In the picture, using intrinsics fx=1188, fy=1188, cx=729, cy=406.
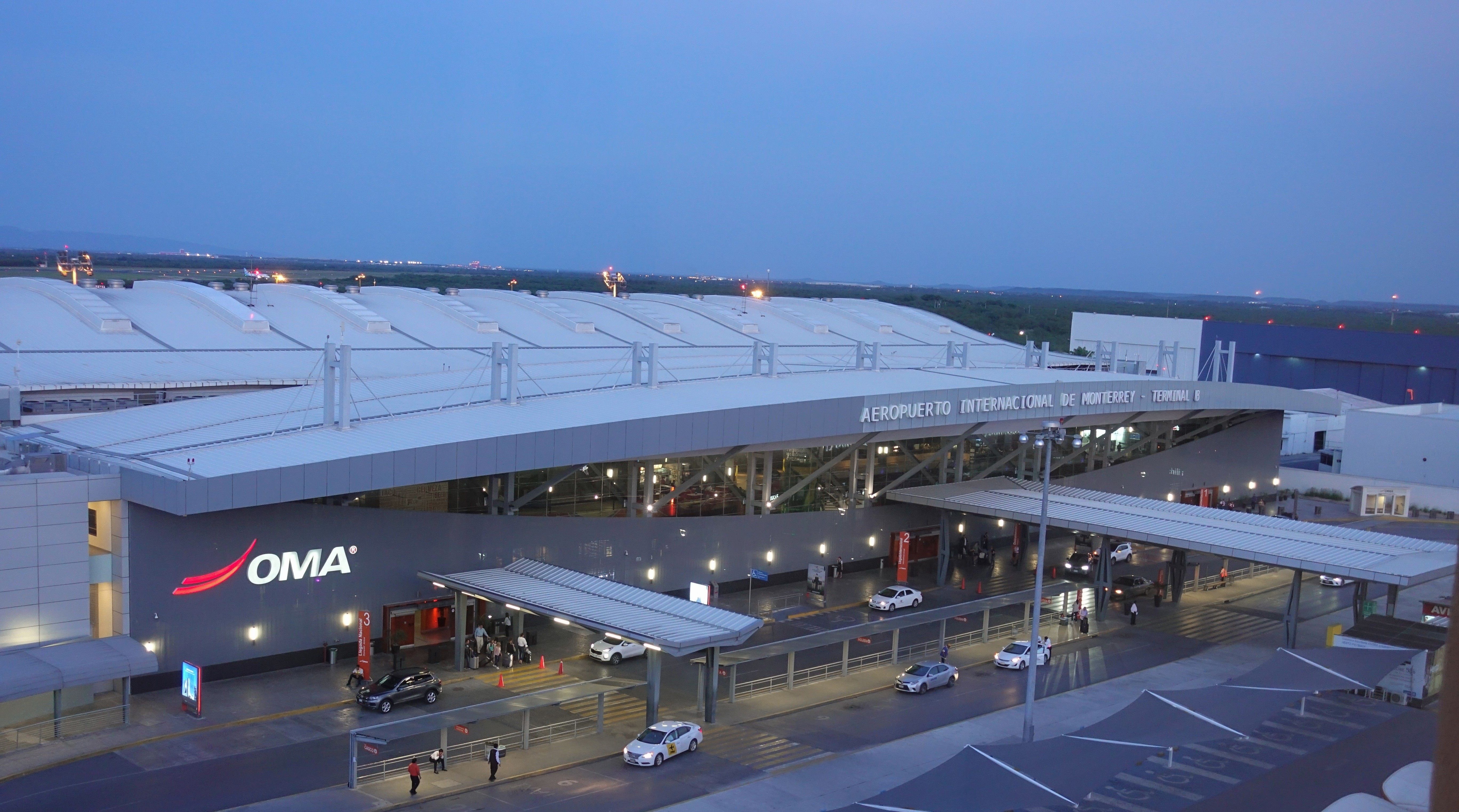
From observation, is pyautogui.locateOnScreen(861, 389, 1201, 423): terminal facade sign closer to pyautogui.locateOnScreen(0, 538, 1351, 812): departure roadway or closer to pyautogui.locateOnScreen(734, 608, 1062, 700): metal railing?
pyautogui.locateOnScreen(0, 538, 1351, 812): departure roadway

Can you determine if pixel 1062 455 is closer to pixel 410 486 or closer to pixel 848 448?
pixel 848 448

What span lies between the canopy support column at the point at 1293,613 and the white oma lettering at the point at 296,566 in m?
30.2

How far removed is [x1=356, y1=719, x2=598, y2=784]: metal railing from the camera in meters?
27.1

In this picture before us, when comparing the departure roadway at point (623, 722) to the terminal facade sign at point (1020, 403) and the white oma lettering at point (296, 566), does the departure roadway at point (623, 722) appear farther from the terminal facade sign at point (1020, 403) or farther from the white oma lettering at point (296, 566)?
the terminal facade sign at point (1020, 403)

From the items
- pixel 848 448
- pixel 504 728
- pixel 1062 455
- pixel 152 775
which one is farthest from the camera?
pixel 1062 455

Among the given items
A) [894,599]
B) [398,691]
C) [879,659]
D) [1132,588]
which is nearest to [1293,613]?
[1132,588]

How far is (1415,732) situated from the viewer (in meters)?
32.3

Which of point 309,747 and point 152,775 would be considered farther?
point 309,747

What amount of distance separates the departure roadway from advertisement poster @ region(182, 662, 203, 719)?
0.49 m

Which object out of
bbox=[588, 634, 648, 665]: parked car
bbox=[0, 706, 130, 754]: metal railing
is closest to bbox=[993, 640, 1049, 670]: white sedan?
bbox=[588, 634, 648, 665]: parked car

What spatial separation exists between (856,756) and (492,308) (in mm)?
40819

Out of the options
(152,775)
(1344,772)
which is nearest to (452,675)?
(152,775)

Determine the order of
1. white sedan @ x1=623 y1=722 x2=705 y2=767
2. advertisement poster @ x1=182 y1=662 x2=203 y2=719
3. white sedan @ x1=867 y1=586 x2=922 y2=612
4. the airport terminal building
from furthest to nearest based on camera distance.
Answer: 1. white sedan @ x1=867 y1=586 x2=922 y2=612
2. the airport terminal building
3. advertisement poster @ x1=182 y1=662 x2=203 y2=719
4. white sedan @ x1=623 y1=722 x2=705 y2=767

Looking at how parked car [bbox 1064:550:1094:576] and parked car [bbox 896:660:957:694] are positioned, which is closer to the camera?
parked car [bbox 896:660:957:694]
